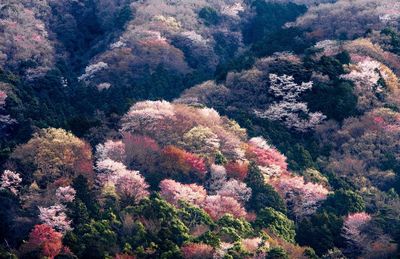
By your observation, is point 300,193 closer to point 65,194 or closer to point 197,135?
point 197,135

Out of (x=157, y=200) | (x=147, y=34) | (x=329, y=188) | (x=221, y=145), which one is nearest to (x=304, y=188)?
(x=329, y=188)

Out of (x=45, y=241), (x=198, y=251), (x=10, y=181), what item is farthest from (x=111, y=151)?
(x=198, y=251)

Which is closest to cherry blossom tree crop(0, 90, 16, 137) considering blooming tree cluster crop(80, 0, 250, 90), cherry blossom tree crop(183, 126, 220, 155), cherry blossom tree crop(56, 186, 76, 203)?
cherry blossom tree crop(183, 126, 220, 155)

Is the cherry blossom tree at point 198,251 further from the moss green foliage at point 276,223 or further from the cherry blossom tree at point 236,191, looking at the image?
the cherry blossom tree at point 236,191

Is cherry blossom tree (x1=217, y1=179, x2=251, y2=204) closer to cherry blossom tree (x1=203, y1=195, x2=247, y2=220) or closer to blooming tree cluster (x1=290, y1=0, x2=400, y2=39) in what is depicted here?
cherry blossom tree (x1=203, y1=195, x2=247, y2=220)

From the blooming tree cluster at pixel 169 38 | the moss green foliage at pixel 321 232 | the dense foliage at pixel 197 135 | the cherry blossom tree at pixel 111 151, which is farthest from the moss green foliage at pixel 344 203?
the blooming tree cluster at pixel 169 38

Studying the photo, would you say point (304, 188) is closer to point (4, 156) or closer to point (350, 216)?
point (350, 216)
